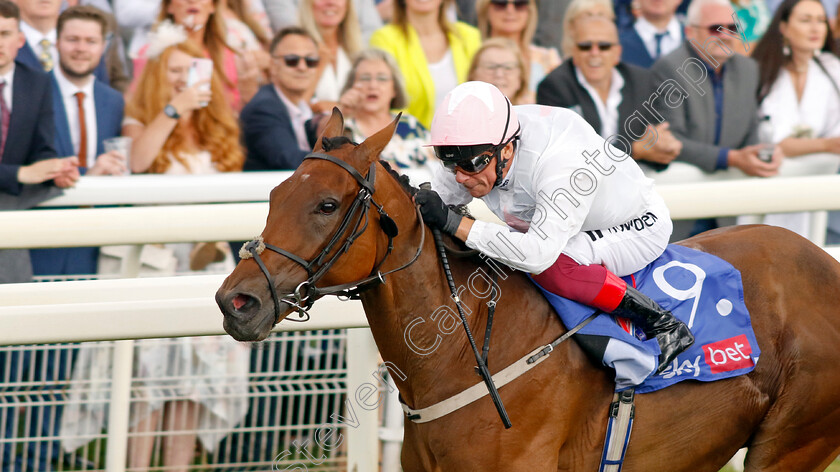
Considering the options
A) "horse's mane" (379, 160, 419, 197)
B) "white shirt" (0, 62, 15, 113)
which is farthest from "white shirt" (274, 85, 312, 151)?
"horse's mane" (379, 160, 419, 197)

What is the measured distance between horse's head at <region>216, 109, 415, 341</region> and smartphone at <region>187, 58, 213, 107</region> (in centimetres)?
261

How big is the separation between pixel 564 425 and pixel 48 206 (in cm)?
266

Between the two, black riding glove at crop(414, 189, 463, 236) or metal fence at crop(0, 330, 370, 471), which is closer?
black riding glove at crop(414, 189, 463, 236)

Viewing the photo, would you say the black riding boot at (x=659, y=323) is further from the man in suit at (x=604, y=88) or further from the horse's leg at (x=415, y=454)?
the man in suit at (x=604, y=88)

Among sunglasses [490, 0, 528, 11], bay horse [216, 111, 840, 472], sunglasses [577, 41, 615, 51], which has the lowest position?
bay horse [216, 111, 840, 472]

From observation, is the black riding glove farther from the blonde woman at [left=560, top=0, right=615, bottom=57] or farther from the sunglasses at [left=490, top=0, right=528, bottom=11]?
the sunglasses at [left=490, top=0, right=528, bottom=11]

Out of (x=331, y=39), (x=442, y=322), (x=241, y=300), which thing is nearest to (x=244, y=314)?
(x=241, y=300)

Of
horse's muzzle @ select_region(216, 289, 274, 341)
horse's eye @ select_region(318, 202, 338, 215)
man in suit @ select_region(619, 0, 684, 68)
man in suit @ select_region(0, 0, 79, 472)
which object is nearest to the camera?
horse's muzzle @ select_region(216, 289, 274, 341)

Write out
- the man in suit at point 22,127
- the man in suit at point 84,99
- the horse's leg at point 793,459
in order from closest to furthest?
1. the horse's leg at point 793,459
2. the man in suit at point 22,127
3. the man in suit at point 84,99

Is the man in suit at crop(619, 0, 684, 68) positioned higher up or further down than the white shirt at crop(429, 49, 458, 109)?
higher up

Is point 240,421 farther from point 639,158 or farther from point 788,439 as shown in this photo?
point 639,158

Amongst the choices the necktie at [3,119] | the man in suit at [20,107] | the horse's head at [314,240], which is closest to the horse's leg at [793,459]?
the horse's head at [314,240]

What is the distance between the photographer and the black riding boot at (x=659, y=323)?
2963 millimetres

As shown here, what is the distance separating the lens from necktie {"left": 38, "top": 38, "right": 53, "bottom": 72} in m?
4.95
